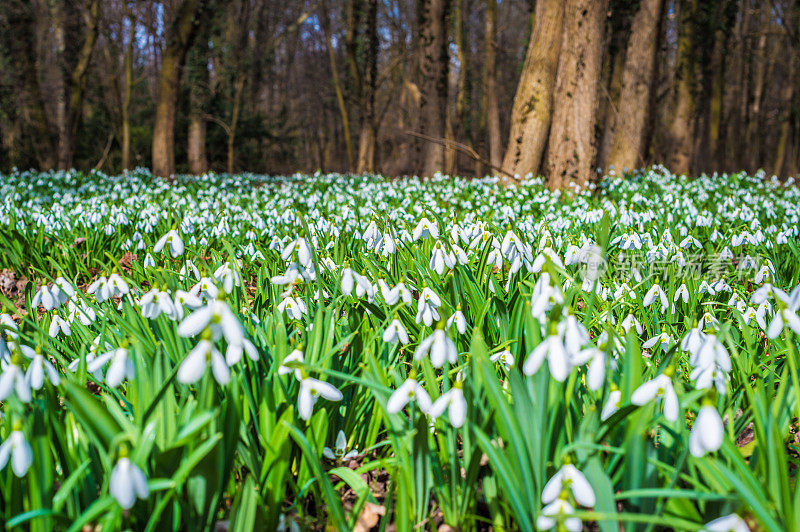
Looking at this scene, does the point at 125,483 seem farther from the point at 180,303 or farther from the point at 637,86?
the point at 637,86

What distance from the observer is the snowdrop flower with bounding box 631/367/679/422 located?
107 centimetres

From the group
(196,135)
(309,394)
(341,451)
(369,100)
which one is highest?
(369,100)

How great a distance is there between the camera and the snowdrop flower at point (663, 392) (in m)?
1.07

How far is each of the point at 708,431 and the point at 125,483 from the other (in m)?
0.98

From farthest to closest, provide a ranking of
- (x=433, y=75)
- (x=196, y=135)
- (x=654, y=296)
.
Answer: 1. (x=196, y=135)
2. (x=433, y=75)
3. (x=654, y=296)

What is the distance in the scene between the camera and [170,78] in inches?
386

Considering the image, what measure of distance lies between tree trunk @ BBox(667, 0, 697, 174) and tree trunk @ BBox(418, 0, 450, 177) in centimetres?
506

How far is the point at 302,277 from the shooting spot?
6.70 feet

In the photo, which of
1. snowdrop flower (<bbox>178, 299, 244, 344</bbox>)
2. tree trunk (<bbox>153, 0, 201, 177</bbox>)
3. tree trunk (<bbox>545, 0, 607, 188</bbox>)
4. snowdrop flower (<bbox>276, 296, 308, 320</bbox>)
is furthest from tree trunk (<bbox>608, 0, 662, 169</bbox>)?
snowdrop flower (<bbox>178, 299, 244, 344</bbox>)

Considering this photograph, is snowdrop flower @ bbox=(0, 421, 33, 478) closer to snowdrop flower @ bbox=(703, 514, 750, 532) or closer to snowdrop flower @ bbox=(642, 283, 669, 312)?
snowdrop flower @ bbox=(703, 514, 750, 532)

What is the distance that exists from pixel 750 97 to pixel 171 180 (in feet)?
68.1

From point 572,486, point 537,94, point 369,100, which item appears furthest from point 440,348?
point 369,100

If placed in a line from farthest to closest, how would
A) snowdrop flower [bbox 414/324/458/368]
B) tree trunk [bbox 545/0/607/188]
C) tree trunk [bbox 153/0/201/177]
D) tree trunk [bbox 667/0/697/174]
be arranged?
1. tree trunk [bbox 667/0/697/174]
2. tree trunk [bbox 153/0/201/177]
3. tree trunk [bbox 545/0/607/188]
4. snowdrop flower [bbox 414/324/458/368]

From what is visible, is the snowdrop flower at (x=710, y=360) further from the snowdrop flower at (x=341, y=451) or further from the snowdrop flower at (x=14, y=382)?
the snowdrop flower at (x=14, y=382)
